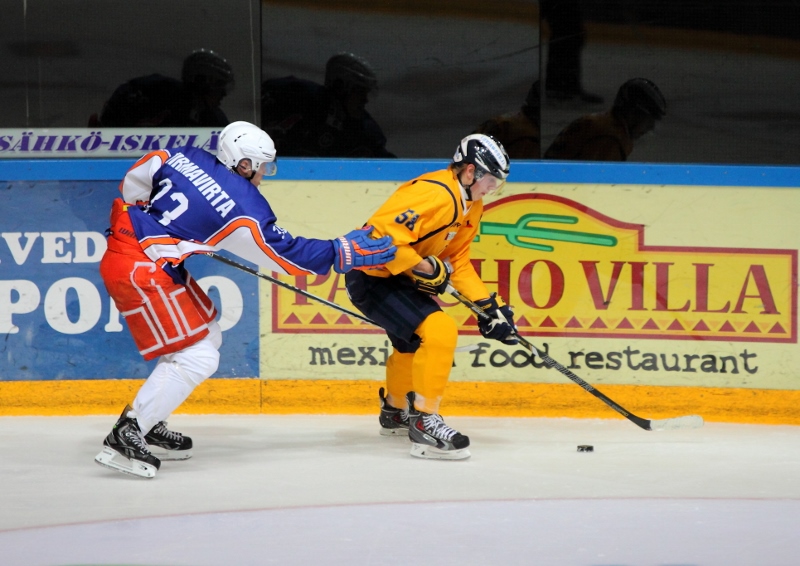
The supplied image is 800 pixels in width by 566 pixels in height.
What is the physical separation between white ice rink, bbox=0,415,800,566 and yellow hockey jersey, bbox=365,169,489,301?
27.2 inches

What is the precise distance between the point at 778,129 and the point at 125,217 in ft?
8.73

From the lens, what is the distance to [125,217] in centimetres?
365

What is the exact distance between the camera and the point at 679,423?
13.5ft

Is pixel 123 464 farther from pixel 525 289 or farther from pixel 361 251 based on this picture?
pixel 525 289

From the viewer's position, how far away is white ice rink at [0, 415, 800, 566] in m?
2.88

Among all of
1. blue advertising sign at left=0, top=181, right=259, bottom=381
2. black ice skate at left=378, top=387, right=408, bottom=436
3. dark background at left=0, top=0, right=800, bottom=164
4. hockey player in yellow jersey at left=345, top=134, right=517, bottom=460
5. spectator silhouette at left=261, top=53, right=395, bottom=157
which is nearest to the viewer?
hockey player in yellow jersey at left=345, top=134, right=517, bottom=460

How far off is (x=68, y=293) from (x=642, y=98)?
8.14 ft

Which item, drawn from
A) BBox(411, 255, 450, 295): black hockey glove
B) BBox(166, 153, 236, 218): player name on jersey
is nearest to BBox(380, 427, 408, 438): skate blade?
BBox(411, 255, 450, 295): black hockey glove

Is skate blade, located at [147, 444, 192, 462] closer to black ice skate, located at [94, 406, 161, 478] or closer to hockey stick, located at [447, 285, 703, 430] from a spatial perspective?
black ice skate, located at [94, 406, 161, 478]

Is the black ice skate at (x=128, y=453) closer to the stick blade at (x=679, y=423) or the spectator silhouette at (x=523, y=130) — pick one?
the stick blade at (x=679, y=423)

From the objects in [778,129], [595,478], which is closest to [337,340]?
[595,478]

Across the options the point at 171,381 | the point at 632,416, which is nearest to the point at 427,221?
the point at 171,381

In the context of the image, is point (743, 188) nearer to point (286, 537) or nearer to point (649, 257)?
point (649, 257)

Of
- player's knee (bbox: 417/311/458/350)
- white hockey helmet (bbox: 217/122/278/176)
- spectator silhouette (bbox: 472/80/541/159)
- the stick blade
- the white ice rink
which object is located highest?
spectator silhouette (bbox: 472/80/541/159)
